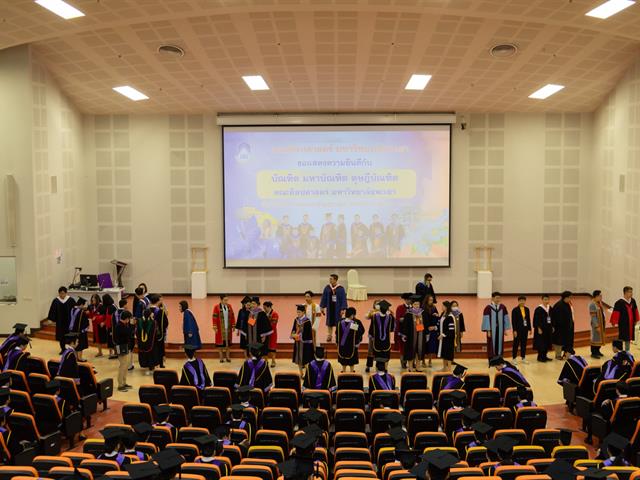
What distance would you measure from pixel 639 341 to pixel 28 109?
1541 cm

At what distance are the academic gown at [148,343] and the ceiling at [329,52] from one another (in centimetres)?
614

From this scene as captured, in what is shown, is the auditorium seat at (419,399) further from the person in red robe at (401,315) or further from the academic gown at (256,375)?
the person in red robe at (401,315)

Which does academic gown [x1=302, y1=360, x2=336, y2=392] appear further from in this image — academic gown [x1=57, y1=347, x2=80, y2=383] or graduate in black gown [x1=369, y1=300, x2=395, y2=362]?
academic gown [x1=57, y1=347, x2=80, y2=383]

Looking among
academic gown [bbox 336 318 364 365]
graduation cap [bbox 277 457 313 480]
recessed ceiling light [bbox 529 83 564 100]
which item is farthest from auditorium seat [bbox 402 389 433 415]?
recessed ceiling light [bbox 529 83 564 100]

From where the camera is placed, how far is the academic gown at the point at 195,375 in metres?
11.2

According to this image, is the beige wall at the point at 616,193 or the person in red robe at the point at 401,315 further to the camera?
the beige wall at the point at 616,193

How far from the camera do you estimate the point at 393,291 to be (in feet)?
68.7

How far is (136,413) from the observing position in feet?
32.9

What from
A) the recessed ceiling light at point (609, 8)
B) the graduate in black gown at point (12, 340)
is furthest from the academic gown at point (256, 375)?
the recessed ceiling light at point (609, 8)

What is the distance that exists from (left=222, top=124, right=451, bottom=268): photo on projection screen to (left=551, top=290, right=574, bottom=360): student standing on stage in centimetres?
636

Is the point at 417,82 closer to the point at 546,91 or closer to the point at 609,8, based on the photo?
the point at 546,91

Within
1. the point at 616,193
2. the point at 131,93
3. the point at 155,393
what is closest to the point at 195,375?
the point at 155,393

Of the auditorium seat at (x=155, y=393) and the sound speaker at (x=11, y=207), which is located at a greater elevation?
the sound speaker at (x=11, y=207)

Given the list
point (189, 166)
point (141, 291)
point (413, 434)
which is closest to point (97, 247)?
point (189, 166)
